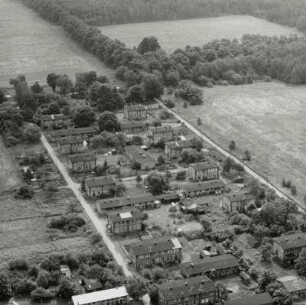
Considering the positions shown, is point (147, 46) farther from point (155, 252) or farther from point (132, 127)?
point (155, 252)

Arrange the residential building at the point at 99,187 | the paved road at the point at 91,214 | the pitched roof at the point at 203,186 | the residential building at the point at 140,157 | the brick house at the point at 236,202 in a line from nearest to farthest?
1. the paved road at the point at 91,214
2. the brick house at the point at 236,202
3. the residential building at the point at 99,187
4. the pitched roof at the point at 203,186
5. the residential building at the point at 140,157

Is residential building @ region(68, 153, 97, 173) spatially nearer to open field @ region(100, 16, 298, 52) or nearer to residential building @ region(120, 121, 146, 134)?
residential building @ region(120, 121, 146, 134)

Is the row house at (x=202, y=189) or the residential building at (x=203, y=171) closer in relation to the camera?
the row house at (x=202, y=189)

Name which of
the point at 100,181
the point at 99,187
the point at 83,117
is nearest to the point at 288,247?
the point at 99,187

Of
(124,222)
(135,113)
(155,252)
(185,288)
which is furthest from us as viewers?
(135,113)

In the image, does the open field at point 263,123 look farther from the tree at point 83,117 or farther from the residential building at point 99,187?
the residential building at point 99,187

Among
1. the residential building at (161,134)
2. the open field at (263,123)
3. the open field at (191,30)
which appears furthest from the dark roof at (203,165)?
the open field at (191,30)

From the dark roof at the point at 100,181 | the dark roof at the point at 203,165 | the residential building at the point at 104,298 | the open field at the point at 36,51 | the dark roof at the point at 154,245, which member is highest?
the open field at the point at 36,51
